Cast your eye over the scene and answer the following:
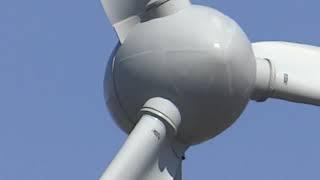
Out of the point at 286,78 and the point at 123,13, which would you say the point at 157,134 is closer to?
the point at 123,13

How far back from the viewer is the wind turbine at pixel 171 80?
43.6ft

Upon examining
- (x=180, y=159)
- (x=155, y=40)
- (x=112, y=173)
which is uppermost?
(x=155, y=40)

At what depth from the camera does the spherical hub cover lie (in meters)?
13.3

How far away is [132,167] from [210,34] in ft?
6.75

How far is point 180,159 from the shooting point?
1423cm

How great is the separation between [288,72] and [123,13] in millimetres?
2611

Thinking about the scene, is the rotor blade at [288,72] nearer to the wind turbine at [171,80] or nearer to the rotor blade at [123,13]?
the wind turbine at [171,80]

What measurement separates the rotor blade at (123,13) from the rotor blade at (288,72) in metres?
1.83

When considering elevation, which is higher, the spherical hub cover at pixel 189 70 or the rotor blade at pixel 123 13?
the rotor blade at pixel 123 13

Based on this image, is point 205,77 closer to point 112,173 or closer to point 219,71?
point 219,71

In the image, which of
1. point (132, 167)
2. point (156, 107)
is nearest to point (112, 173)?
point (132, 167)

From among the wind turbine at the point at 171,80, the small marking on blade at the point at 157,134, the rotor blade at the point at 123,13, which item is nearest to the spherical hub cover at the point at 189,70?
the wind turbine at the point at 171,80

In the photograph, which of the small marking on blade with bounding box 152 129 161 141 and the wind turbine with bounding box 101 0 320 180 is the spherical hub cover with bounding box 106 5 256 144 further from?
the small marking on blade with bounding box 152 129 161 141

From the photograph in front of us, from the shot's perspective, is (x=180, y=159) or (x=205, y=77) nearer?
(x=205, y=77)
